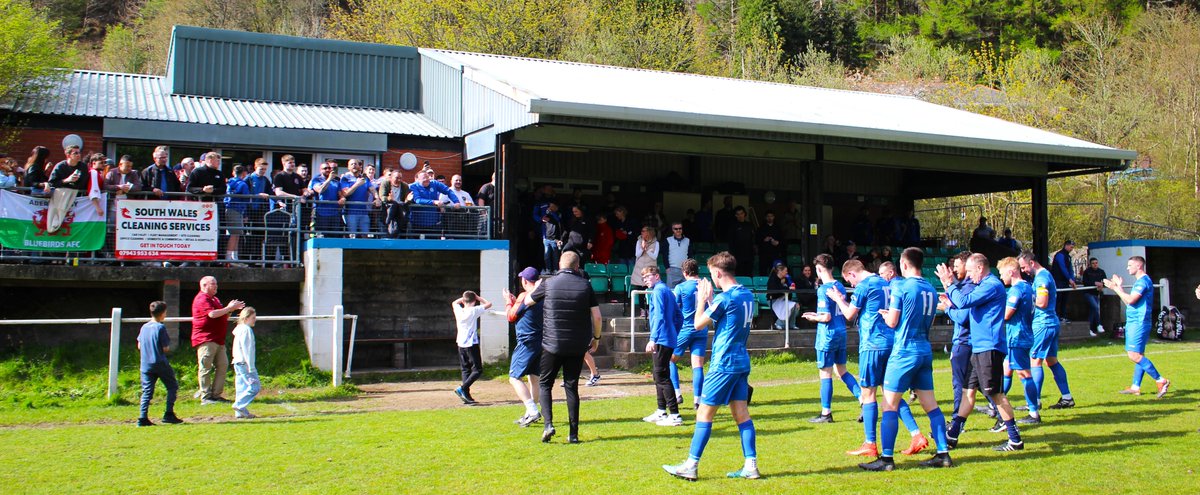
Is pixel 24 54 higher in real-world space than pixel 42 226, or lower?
higher

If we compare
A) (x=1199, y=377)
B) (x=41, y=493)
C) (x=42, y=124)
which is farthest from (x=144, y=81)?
(x=1199, y=377)

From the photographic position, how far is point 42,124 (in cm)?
1630

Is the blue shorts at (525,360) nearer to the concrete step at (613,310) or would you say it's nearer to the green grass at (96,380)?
the green grass at (96,380)

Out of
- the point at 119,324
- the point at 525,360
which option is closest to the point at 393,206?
the point at 119,324

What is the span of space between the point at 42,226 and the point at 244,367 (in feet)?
15.6

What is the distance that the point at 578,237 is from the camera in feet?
50.2

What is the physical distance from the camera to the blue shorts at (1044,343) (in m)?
10.2

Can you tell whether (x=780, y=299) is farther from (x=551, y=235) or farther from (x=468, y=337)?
(x=468, y=337)

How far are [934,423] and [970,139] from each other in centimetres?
1205

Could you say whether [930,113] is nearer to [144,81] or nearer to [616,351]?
[616,351]

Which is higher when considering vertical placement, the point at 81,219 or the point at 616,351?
the point at 81,219

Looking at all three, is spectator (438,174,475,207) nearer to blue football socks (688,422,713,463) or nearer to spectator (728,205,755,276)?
spectator (728,205,755,276)

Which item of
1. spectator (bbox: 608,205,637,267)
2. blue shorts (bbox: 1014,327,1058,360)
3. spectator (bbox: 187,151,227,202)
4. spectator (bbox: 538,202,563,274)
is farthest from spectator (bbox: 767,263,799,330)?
spectator (bbox: 187,151,227,202)

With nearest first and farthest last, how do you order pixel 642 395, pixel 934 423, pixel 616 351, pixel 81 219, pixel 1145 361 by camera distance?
1. pixel 934 423
2. pixel 1145 361
3. pixel 642 395
4. pixel 81 219
5. pixel 616 351
